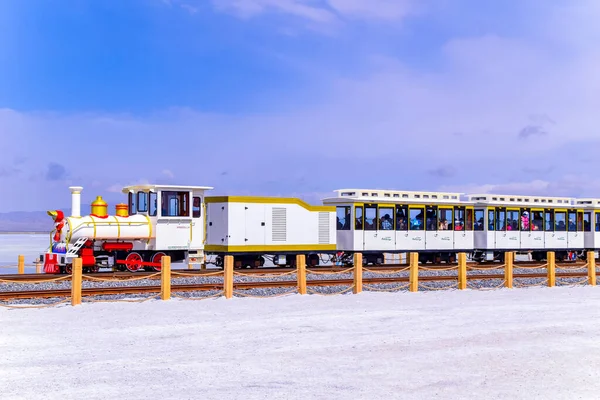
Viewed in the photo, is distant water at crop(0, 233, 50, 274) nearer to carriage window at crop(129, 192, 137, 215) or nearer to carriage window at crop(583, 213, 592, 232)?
carriage window at crop(129, 192, 137, 215)

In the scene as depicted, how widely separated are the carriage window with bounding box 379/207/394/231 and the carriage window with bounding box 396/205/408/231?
0.29 meters

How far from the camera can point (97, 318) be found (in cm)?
1474

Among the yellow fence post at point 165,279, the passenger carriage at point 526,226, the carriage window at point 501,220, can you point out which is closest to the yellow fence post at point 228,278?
the yellow fence post at point 165,279

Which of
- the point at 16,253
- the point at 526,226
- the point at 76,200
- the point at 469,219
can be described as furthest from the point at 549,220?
the point at 16,253

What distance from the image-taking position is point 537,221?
32.7 m

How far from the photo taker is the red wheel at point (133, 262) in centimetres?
2402

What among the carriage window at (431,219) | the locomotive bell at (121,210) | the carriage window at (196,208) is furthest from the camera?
the carriage window at (431,219)

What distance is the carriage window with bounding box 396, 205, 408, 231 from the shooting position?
28.5 metres

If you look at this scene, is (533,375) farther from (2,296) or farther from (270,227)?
(270,227)

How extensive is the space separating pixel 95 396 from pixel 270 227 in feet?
56.8

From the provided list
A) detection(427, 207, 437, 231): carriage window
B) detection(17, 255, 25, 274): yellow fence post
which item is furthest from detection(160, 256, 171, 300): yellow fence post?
detection(427, 207, 437, 231): carriage window

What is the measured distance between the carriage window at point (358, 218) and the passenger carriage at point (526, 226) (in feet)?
19.3

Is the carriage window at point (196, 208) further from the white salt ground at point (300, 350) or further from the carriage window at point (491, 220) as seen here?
the carriage window at point (491, 220)

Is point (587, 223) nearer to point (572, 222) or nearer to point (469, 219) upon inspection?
point (572, 222)
